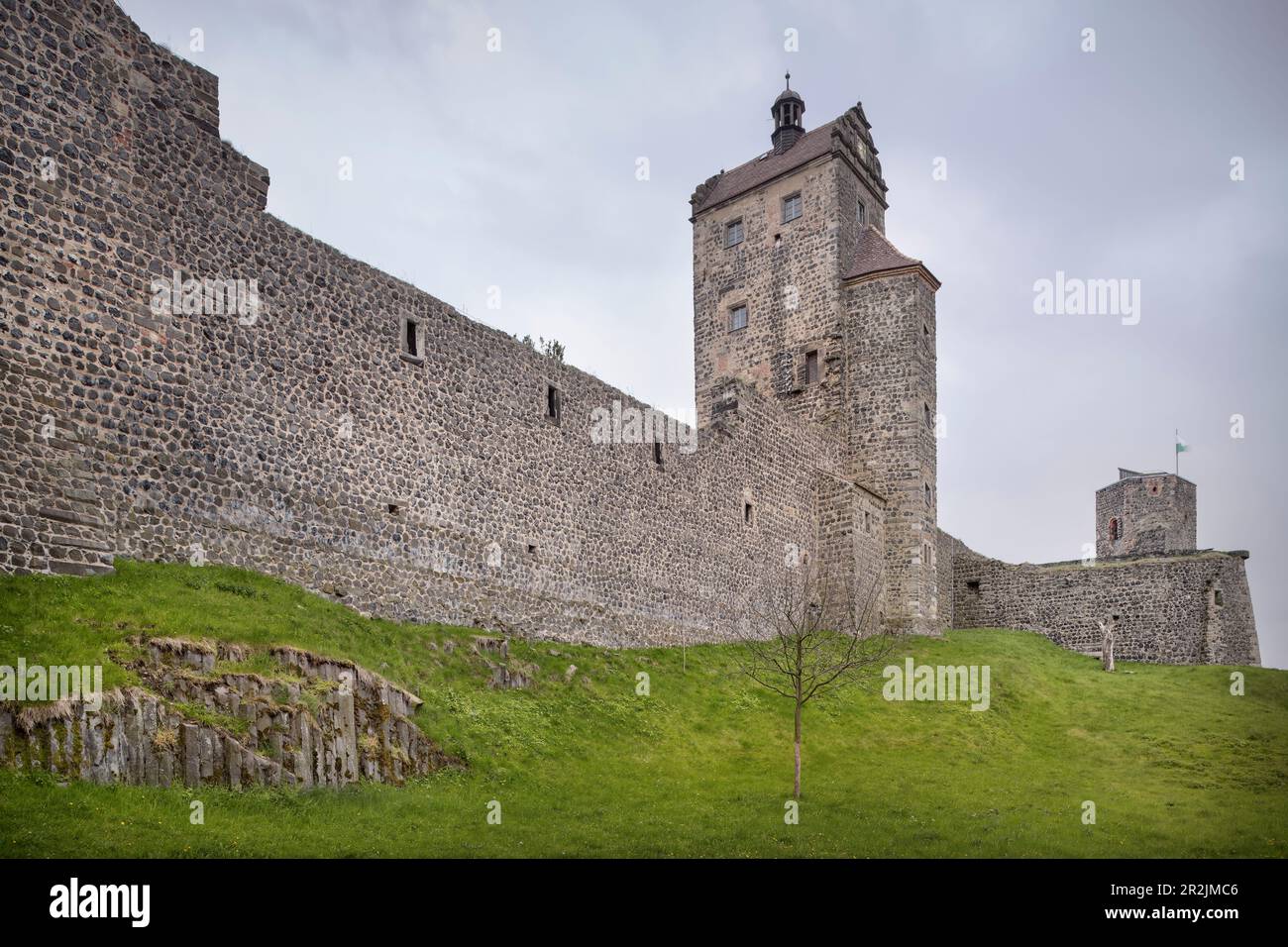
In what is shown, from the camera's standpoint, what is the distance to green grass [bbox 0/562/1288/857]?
12.4 m

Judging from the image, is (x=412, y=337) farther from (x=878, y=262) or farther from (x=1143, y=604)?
(x=1143, y=604)

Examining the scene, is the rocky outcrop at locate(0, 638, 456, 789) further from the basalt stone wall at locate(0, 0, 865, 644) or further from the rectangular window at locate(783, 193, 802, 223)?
the rectangular window at locate(783, 193, 802, 223)

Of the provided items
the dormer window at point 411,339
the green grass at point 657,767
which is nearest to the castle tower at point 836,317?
the green grass at point 657,767

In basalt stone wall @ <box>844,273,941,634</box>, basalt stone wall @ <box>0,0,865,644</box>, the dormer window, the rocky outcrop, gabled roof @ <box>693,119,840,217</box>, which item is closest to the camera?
the rocky outcrop

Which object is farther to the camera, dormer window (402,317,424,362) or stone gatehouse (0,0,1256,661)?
dormer window (402,317,424,362)

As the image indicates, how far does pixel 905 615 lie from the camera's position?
120ft

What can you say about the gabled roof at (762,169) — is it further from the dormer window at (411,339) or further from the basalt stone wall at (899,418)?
the dormer window at (411,339)

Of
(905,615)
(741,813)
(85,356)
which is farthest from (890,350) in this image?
(85,356)

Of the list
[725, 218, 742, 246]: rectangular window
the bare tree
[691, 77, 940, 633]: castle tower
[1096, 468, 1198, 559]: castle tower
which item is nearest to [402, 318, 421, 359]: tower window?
the bare tree

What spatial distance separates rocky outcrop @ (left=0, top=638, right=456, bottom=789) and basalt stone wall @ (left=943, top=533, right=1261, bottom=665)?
3294 cm

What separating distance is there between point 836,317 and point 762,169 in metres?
8.56

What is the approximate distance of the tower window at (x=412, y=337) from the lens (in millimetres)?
21702

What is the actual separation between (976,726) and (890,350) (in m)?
17.5

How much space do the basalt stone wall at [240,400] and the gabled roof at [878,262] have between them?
16.5 metres
